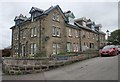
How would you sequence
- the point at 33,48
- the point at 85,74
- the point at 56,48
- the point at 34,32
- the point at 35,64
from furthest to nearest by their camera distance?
the point at 34,32, the point at 56,48, the point at 33,48, the point at 35,64, the point at 85,74

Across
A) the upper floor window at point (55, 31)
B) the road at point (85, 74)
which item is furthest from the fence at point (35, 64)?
the upper floor window at point (55, 31)

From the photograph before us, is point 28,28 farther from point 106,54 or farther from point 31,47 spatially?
point 106,54

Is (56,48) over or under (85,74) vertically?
over

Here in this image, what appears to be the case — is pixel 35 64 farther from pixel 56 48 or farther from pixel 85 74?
pixel 56 48

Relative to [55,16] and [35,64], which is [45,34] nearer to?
[55,16]

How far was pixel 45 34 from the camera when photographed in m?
26.0

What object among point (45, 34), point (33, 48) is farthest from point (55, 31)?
point (33, 48)

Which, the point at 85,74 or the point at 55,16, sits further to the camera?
the point at 55,16

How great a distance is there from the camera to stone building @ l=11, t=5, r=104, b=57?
85.9 feet

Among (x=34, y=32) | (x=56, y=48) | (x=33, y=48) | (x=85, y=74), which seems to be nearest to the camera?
(x=85, y=74)

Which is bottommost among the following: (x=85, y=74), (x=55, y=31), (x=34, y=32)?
(x=85, y=74)

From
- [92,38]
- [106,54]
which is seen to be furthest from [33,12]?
[92,38]

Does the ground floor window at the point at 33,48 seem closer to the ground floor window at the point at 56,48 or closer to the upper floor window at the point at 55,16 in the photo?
the ground floor window at the point at 56,48

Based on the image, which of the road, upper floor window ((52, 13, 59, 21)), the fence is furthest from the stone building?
the road
